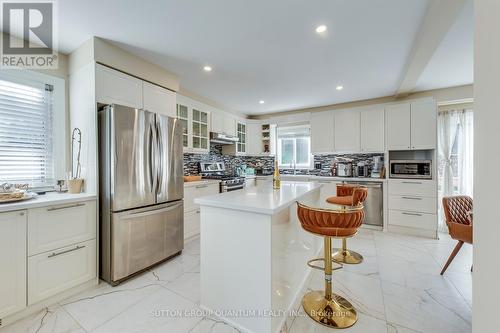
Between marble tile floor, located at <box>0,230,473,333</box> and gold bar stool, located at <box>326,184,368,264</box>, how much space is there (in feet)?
0.41

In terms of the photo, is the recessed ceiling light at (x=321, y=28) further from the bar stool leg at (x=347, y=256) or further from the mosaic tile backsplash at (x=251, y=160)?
the mosaic tile backsplash at (x=251, y=160)

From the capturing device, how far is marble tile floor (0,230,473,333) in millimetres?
1587

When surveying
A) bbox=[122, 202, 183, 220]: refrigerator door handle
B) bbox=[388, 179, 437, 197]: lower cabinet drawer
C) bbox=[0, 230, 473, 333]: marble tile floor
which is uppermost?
bbox=[388, 179, 437, 197]: lower cabinet drawer

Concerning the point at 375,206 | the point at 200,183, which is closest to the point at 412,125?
the point at 375,206

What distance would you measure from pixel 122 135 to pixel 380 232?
13.7 feet

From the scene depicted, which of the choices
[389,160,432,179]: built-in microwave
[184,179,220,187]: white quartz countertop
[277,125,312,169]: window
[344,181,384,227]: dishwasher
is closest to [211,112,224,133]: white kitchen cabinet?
[184,179,220,187]: white quartz countertop

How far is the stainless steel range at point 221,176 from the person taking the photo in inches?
151

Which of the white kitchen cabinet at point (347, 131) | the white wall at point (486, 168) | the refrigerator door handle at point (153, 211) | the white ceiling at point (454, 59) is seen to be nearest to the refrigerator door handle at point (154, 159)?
the refrigerator door handle at point (153, 211)

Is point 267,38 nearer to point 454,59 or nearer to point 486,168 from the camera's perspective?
point 486,168

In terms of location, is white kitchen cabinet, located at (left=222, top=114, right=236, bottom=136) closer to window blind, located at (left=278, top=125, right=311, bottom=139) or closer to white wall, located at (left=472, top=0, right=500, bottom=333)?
window blind, located at (left=278, top=125, right=311, bottom=139)

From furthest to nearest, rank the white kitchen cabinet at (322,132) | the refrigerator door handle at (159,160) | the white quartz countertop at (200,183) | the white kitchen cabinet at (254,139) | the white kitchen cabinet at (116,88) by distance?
the white kitchen cabinet at (254,139) → the white kitchen cabinet at (322,132) → the white quartz countertop at (200,183) → the refrigerator door handle at (159,160) → the white kitchen cabinet at (116,88)

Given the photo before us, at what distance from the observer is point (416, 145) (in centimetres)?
359

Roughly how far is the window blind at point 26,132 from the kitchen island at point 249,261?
6.62 feet

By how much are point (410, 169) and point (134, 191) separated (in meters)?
4.19
